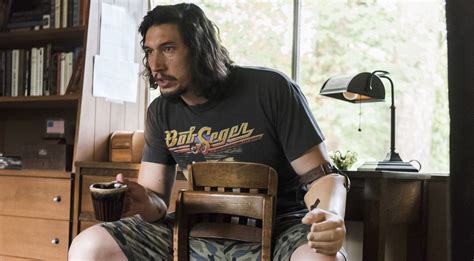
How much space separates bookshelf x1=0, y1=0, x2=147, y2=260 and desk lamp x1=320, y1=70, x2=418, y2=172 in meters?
1.02

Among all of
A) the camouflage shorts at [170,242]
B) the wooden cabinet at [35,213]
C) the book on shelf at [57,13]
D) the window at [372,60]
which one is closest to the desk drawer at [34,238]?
the wooden cabinet at [35,213]

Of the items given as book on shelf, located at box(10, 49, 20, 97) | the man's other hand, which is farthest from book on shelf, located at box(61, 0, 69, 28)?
the man's other hand

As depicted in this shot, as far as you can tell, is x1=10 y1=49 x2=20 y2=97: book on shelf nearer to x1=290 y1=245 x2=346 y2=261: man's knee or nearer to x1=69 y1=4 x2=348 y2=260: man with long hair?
x1=69 y1=4 x2=348 y2=260: man with long hair

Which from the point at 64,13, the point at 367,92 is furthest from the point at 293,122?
the point at 64,13

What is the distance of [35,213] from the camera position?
7.62 ft

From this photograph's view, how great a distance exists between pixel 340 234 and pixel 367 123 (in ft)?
4.06

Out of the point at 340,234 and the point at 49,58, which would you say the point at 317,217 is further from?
the point at 49,58

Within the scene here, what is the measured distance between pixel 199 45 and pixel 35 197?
112 centimetres

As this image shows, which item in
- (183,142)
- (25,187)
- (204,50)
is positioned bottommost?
(25,187)

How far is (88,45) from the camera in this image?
2344 mm

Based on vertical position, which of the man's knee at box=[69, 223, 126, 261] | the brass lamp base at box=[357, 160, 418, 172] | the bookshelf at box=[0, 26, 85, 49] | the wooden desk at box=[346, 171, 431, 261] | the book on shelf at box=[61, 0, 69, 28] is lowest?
the man's knee at box=[69, 223, 126, 261]

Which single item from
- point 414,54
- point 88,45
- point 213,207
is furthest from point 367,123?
point 88,45

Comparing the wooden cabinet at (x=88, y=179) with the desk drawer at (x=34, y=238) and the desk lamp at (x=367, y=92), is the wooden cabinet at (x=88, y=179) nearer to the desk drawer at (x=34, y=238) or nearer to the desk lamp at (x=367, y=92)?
the desk drawer at (x=34, y=238)

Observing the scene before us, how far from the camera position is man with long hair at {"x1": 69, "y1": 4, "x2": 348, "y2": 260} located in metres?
1.46
